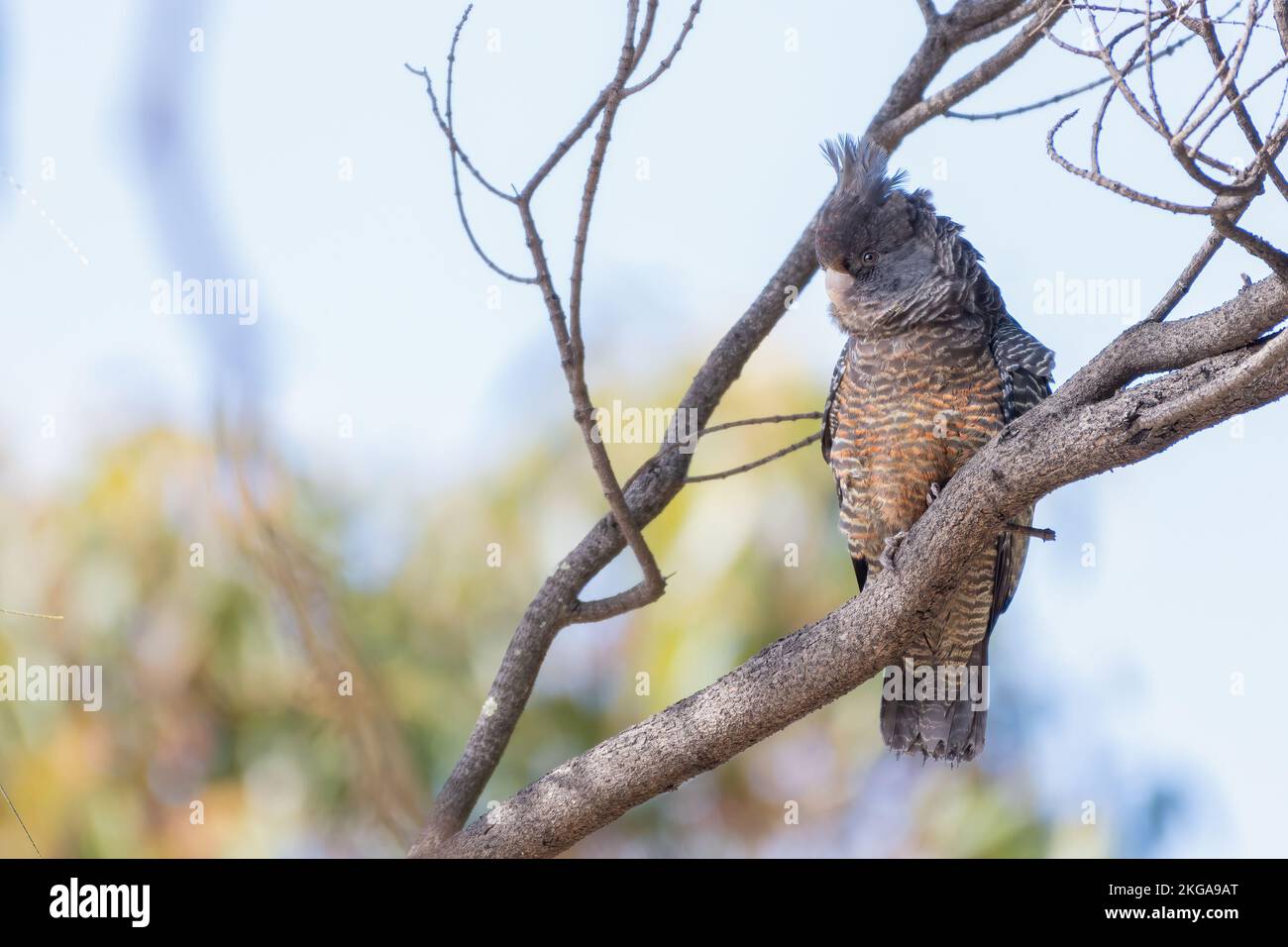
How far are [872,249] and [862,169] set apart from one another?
35 cm

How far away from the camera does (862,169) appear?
5.23 metres

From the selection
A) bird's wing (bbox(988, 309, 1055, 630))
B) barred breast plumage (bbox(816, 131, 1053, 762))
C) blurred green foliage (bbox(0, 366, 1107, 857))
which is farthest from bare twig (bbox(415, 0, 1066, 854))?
blurred green foliage (bbox(0, 366, 1107, 857))

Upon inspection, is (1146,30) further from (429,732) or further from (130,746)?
(130,746)

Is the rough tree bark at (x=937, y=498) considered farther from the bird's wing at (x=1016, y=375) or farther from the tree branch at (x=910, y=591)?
the bird's wing at (x=1016, y=375)

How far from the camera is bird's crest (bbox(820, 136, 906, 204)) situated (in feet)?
17.0

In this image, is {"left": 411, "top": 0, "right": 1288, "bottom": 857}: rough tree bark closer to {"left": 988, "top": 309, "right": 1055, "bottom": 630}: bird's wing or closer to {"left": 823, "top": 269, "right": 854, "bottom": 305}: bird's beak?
{"left": 823, "top": 269, "right": 854, "bottom": 305}: bird's beak

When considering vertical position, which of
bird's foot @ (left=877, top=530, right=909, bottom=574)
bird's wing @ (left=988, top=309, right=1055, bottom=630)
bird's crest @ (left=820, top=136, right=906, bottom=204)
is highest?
bird's crest @ (left=820, top=136, right=906, bottom=204)

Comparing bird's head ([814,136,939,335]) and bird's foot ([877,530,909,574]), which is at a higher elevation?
bird's head ([814,136,939,335])

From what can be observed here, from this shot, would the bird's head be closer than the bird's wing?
No

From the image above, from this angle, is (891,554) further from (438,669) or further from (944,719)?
(438,669)

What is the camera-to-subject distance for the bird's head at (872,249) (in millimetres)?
5074

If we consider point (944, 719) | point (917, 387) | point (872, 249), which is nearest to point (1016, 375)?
point (917, 387)

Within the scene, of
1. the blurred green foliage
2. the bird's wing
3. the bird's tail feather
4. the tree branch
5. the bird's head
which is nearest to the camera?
the tree branch
